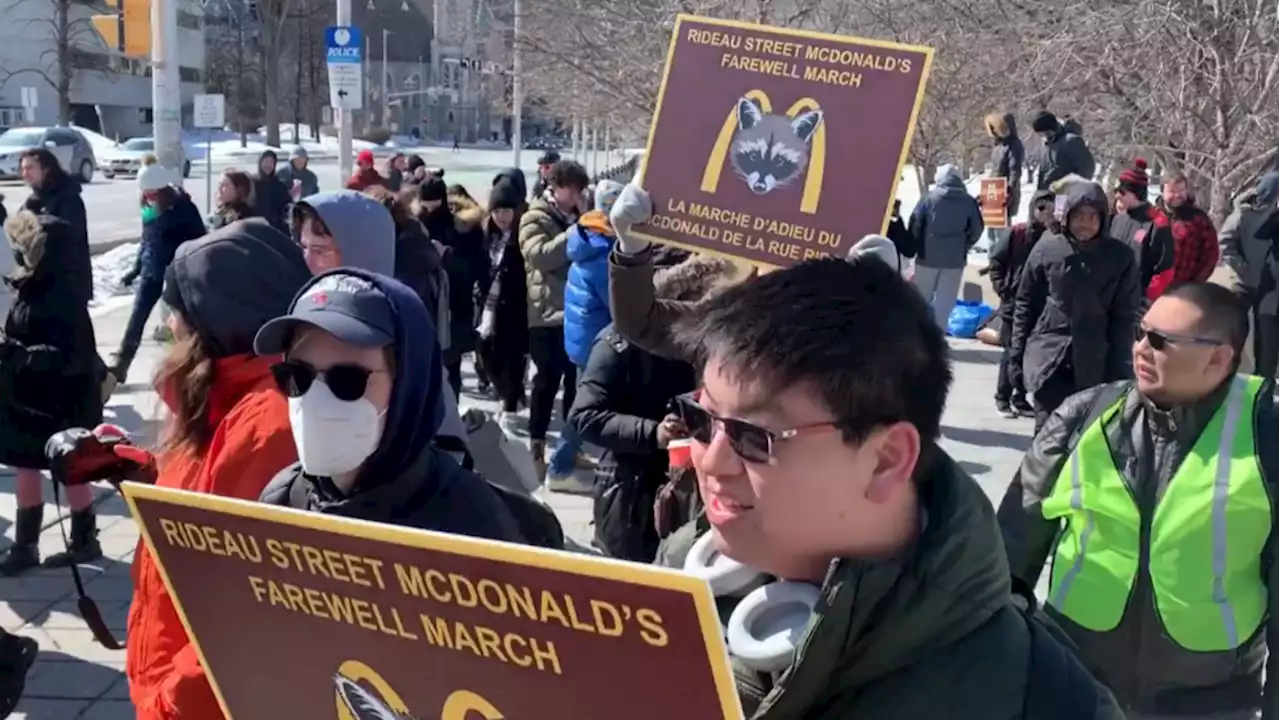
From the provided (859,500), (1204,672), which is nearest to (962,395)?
(1204,672)

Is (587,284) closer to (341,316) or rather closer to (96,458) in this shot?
(96,458)

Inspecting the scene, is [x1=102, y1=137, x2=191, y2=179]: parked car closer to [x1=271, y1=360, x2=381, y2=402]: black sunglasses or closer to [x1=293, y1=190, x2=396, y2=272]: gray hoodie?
[x1=293, y1=190, x2=396, y2=272]: gray hoodie

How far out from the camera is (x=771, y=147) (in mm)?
3680

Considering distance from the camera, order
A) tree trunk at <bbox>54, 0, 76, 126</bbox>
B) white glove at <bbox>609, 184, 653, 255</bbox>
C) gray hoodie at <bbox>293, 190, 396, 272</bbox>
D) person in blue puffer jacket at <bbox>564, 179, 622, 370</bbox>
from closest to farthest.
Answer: white glove at <bbox>609, 184, 653, 255</bbox>
gray hoodie at <bbox>293, 190, 396, 272</bbox>
person in blue puffer jacket at <bbox>564, 179, 622, 370</bbox>
tree trunk at <bbox>54, 0, 76, 126</bbox>

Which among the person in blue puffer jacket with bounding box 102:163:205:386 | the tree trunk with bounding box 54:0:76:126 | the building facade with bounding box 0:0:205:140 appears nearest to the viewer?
the person in blue puffer jacket with bounding box 102:163:205:386

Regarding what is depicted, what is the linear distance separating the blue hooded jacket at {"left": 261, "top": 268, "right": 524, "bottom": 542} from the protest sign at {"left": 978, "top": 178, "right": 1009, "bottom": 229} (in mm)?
12031

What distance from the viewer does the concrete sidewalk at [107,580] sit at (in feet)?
15.3

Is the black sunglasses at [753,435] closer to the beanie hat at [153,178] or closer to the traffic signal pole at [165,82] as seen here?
the beanie hat at [153,178]

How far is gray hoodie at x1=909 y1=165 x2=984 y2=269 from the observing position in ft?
37.2

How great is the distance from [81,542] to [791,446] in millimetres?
5218

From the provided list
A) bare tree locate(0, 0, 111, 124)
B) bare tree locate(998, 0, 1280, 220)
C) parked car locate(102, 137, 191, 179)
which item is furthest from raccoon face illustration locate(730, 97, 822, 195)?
bare tree locate(0, 0, 111, 124)

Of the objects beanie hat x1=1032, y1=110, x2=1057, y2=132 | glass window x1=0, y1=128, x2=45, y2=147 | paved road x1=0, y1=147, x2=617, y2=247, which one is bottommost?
paved road x1=0, y1=147, x2=617, y2=247

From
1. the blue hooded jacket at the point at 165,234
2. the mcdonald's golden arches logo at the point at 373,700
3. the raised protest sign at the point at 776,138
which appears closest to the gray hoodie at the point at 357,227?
the raised protest sign at the point at 776,138

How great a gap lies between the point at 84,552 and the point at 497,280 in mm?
Result: 3398
